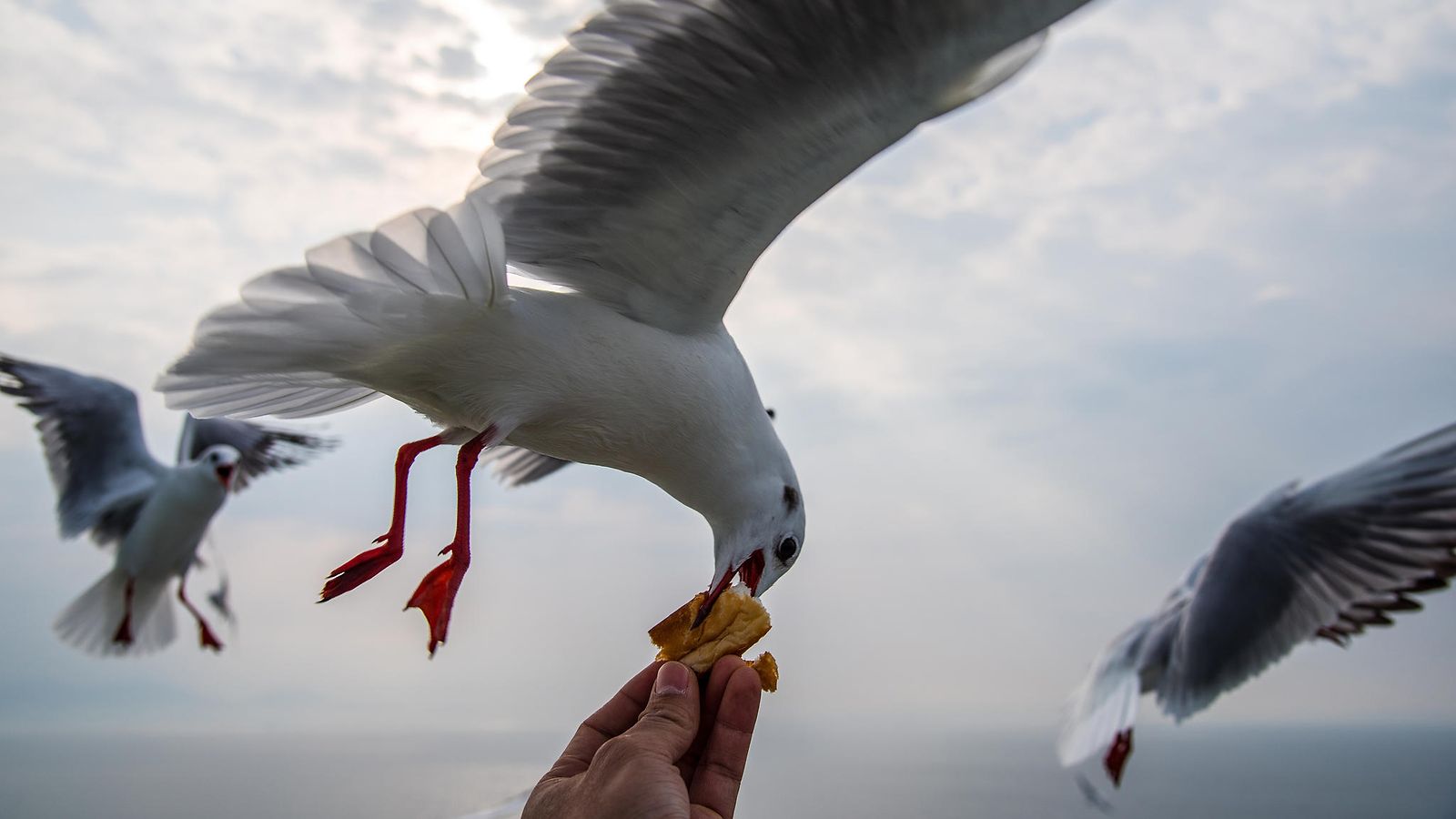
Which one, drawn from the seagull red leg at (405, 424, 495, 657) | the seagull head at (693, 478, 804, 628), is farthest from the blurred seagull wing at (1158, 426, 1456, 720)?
the seagull red leg at (405, 424, 495, 657)

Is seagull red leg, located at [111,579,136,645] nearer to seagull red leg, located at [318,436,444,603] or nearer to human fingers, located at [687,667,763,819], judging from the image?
seagull red leg, located at [318,436,444,603]

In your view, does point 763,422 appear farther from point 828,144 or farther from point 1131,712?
point 1131,712

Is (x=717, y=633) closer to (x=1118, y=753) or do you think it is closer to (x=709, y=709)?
(x=709, y=709)

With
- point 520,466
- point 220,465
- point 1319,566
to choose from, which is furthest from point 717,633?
point 220,465

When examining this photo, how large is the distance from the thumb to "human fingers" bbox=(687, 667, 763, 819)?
0.17ft

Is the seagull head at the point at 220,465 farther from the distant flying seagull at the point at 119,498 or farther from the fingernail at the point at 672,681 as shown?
the fingernail at the point at 672,681

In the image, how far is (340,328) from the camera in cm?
176

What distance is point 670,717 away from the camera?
157 cm

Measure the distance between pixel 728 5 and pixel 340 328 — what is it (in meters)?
0.81

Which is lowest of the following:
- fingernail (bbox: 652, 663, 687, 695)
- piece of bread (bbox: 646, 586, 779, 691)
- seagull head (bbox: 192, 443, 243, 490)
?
fingernail (bbox: 652, 663, 687, 695)

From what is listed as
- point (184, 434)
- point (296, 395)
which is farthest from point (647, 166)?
point (184, 434)

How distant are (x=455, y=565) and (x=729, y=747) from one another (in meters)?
0.55

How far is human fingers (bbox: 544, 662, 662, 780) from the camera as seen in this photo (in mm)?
1698

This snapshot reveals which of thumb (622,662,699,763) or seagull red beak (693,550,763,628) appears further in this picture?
seagull red beak (693,550,763,628)
